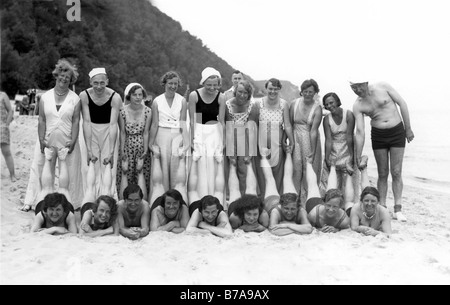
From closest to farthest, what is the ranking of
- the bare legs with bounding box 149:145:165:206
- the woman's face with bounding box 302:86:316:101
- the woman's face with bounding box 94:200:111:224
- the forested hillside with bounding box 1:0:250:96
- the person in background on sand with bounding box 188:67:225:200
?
the woman's face with bounding box 94:200:111:224 → the bare legs with bounding box 149:145:165:206 → the person in background on sand with bounding box 188:67:225:200 → the woman's face with bounding box 302:86:316:101 → the forested hillside with bounding box 1:0:250:96

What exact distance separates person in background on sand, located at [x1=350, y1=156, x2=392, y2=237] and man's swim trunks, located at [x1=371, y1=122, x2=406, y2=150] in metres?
1.04

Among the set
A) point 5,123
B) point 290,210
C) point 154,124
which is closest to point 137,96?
point 154,124

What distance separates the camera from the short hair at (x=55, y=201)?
14.7 feet

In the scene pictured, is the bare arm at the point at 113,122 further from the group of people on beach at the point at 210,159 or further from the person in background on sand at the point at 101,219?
the person in background on sand at the point at 101,219

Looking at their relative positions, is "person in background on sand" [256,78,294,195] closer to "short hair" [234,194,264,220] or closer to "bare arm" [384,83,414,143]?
"short hair" [234,194,264,220]

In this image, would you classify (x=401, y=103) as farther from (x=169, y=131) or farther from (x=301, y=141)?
(x=169, y=131)

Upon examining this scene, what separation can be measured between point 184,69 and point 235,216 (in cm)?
3677

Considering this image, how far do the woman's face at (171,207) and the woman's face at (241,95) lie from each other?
1.36 metres

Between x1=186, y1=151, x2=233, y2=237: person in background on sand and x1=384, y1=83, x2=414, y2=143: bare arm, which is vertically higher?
x1=384, y1=83, x2=414, y2=143: bare arm

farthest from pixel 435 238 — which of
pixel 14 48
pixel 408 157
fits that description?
pixel 14 48

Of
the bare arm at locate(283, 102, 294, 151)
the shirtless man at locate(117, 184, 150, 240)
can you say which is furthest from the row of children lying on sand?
the bare arm at locate(283, 102, 294, 151)

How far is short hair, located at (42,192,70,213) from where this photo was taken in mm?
4491

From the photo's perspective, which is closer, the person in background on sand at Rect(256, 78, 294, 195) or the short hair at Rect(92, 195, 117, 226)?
the short hair at Rect(92, 195, 117, 226)

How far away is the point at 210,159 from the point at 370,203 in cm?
177
